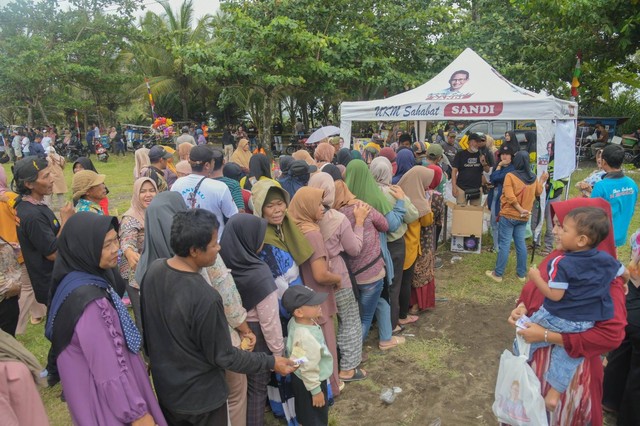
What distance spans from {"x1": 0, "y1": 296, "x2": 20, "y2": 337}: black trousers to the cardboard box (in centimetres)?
503

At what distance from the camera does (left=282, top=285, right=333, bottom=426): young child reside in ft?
8.18

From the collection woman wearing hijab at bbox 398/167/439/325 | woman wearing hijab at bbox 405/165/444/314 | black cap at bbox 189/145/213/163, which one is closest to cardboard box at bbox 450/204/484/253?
woman wearing hijab at bbox 405/165/444/314

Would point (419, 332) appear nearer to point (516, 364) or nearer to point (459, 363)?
point (459, 363)

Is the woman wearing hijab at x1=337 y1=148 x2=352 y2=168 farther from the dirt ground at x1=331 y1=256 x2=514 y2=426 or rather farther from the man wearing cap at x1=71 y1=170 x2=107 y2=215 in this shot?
the man wearing cap at x1=71 y1=170 x2=107 y2=215

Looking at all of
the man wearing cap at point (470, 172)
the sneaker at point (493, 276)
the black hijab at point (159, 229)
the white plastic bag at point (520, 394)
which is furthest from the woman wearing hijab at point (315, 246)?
the man wearing cap at point (470, 172)

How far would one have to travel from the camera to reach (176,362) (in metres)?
1.97

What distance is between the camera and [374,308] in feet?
12.4

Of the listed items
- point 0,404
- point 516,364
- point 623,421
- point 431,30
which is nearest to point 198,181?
point 0,404

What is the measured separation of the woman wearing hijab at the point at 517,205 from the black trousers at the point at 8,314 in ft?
15.9

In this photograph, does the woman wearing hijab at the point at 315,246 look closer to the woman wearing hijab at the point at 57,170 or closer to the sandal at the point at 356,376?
the sandal at the point at 356,376

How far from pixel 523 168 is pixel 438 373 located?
9.32 ft

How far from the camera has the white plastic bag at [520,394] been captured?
2.19 m

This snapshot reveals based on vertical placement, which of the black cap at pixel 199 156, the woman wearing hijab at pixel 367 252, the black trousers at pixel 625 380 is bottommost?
the black trousers at pixel 625 380

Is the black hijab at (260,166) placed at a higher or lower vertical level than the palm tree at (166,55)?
lower
